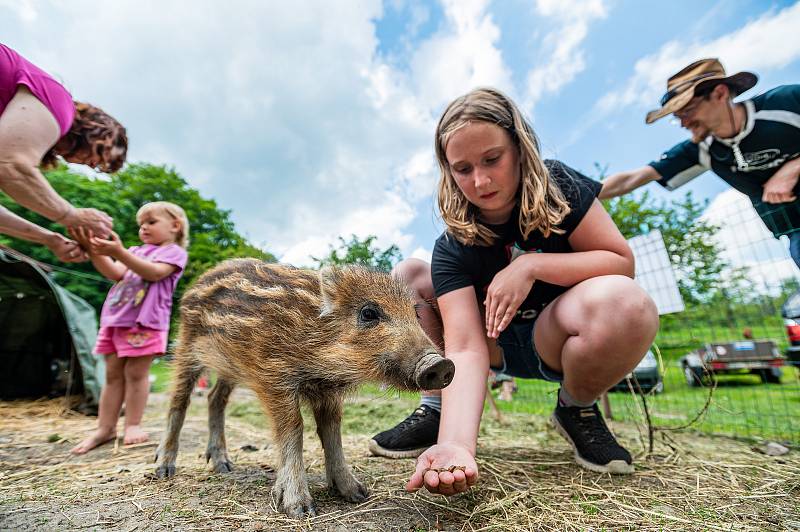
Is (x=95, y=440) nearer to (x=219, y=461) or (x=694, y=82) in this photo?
(x=219, y=461)

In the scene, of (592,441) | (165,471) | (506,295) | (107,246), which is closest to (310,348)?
(506,295)

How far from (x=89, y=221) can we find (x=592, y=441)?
11.5 feet

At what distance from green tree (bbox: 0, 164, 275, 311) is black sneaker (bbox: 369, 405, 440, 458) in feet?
48.6

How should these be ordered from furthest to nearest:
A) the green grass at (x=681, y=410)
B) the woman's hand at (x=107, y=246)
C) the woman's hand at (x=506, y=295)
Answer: the green grass at (x=681, y=410) < the woman's hand at (x=107, y=246) < the woman's hand at (x=506, y=295)

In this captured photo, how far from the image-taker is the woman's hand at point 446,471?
165 cm

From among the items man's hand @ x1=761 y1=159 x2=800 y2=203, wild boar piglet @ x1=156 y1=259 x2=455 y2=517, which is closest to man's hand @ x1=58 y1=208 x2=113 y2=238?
wild boar piglet @ x1=156 y1=259 x2=455 y2=517

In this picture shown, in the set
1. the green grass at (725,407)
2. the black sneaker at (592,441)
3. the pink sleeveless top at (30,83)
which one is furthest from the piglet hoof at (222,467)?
the green grass at (725,407)

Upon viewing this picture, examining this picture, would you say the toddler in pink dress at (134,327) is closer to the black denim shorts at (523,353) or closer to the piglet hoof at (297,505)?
the piglet hoof at (297,505)

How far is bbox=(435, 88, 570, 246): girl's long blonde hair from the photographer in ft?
7.52

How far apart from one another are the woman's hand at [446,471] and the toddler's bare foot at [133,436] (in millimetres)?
3175

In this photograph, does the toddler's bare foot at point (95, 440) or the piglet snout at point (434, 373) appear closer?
the piglet snout at point (434, 373)

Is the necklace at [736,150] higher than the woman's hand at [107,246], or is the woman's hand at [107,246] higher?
the necklace at [736,150]

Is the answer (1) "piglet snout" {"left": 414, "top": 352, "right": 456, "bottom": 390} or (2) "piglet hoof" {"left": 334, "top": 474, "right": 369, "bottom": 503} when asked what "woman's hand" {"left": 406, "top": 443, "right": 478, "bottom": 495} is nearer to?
(1) "piglet snout" {"left": 414, "top": 352, "right": 456, "bottom": 390}

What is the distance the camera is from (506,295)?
7.22 feet
